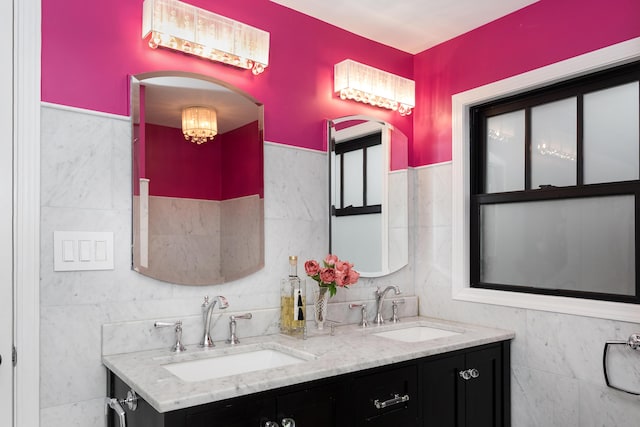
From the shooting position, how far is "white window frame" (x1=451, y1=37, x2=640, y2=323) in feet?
6.95

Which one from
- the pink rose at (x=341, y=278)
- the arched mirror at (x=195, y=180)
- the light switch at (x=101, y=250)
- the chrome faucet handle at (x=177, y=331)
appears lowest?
the chrome faucet handle at (x=177, y=331)

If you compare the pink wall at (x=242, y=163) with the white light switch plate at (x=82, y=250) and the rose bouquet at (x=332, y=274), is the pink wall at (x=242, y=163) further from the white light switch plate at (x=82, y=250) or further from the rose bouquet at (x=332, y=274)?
the white light switch plate at (x=82, y=250)

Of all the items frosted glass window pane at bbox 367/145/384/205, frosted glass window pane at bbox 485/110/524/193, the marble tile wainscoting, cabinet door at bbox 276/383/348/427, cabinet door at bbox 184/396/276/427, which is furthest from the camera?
frosted glass window pane at bbox 367/145/384/205

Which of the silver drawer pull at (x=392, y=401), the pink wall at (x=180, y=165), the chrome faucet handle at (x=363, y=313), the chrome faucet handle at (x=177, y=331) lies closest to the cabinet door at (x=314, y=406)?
the silver drawer pull at (x=392, y=401)

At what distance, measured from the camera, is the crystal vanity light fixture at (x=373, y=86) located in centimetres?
264

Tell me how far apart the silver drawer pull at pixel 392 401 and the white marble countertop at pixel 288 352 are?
0.49 feet

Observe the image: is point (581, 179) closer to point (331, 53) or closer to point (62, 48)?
point (331, 53)

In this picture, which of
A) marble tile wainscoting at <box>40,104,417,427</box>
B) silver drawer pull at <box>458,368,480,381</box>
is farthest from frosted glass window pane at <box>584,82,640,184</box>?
marble tile wainscoting at <box>40,104,417,427</box>

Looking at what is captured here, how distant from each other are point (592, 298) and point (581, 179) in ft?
1.81

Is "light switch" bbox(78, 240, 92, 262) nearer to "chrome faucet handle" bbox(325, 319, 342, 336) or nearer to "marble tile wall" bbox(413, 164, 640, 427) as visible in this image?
"chrome faucet handle" bbox(325, 319, 342, 336)

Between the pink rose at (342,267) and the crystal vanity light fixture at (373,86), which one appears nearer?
the pink rose at (342,267)

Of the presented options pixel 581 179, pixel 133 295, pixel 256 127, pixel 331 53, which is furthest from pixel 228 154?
pixel 581 179

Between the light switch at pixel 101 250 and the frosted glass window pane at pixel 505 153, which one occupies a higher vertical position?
the frosted glass window pane at pixel 505 153

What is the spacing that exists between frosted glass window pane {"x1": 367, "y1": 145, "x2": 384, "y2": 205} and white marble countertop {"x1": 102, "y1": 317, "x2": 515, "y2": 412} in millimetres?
701
